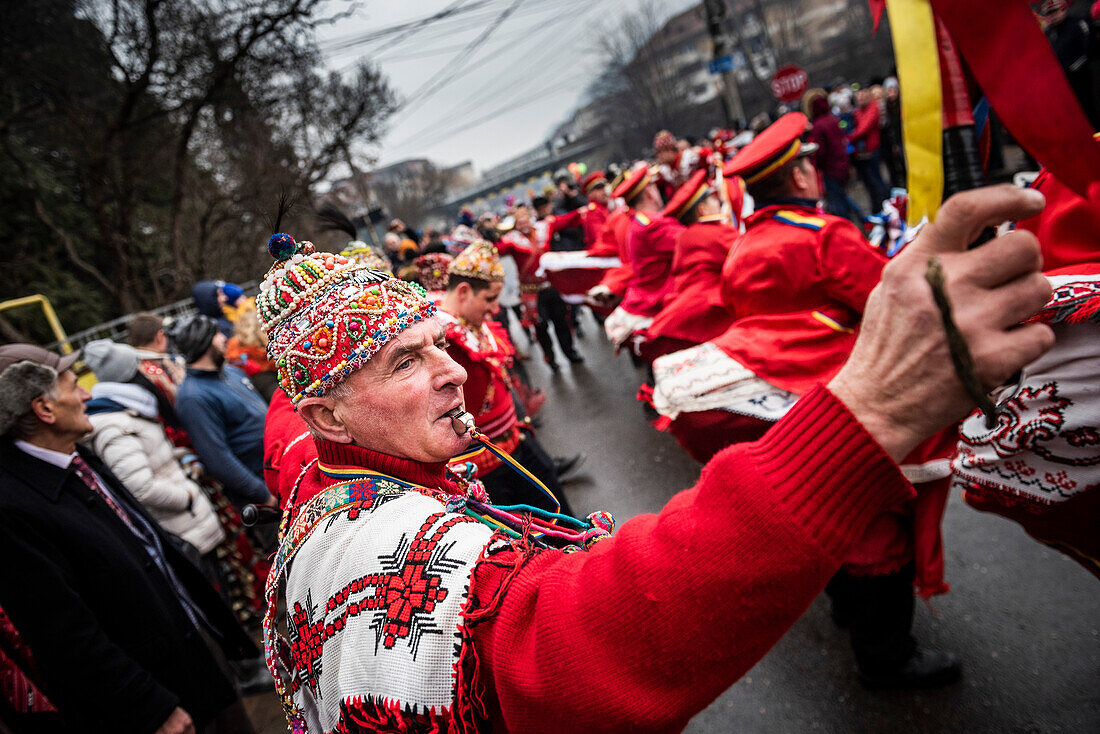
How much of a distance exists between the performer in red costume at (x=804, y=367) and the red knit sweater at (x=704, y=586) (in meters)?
1.85

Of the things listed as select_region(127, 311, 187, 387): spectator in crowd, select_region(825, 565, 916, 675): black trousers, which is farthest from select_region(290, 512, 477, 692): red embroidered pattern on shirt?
select_region(127, 311, 187, 387): spectator in crowd

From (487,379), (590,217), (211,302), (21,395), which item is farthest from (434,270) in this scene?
(590,217)

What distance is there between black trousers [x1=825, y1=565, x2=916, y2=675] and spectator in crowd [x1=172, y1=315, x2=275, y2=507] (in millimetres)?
3325

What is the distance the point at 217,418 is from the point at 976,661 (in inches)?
166

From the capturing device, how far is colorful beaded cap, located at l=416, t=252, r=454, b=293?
13.9 feet

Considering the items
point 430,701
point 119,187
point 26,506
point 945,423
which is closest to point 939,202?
point 945,423

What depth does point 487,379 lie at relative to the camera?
3199 mm

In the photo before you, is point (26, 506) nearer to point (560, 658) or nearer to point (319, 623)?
point (319, 623)

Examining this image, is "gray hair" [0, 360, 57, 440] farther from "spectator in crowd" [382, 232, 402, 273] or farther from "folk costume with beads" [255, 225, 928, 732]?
"spectator in crowd" [382, 232, 402, 273]

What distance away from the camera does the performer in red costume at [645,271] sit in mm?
4930

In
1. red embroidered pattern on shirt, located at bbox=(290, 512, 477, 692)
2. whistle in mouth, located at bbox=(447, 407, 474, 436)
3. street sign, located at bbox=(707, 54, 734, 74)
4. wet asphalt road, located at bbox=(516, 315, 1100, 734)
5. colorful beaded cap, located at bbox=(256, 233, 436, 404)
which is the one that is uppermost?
street sign, located at bbox=(707, 54, 734, 74)

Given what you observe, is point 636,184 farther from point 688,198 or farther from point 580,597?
point 580,597

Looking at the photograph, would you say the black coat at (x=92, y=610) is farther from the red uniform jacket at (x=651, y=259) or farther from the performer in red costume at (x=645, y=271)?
the red uniform jacket at (x=651, y=259)

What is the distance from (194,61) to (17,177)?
388 centimetres
